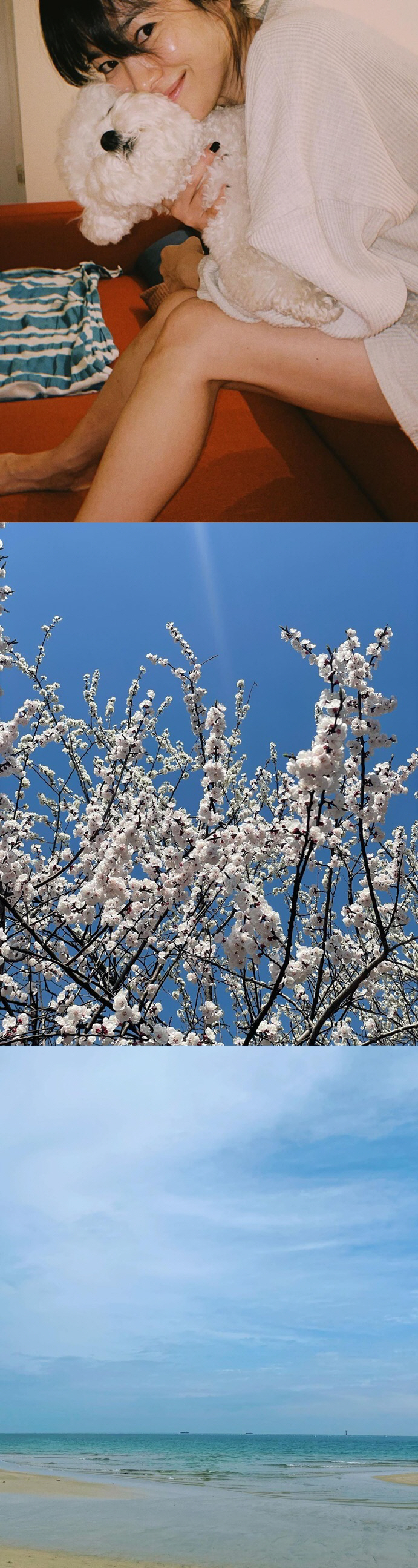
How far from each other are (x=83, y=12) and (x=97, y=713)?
1.82 metres

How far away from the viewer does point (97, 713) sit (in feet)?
8.20

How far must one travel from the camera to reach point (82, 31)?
2342mm

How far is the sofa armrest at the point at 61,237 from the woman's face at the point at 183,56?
0.97ft

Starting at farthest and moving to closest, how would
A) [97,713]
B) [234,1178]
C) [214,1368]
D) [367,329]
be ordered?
[214,1368] < [234,1178] < [97,713] < [367,329]

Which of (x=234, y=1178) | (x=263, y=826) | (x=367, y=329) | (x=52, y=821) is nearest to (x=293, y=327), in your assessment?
(x=367, y=329)

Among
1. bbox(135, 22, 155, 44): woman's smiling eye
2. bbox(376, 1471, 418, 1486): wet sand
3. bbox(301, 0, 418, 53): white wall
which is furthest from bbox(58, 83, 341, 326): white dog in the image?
bbox(376, 1471, 418, 1486): wet sand

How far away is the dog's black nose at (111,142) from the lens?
231 cm

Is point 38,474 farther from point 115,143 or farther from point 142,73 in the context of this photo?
point 142,73

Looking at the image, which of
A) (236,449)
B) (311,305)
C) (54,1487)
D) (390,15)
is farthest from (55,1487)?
(390,15)

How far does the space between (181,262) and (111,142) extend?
339mm

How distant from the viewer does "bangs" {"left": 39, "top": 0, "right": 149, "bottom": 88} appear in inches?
91.4

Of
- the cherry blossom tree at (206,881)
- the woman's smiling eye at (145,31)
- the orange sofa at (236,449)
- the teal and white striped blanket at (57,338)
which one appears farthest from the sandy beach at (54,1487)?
the woman's smiling eye at (145,31)

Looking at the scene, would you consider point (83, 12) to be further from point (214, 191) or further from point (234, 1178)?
point (234, 1178)

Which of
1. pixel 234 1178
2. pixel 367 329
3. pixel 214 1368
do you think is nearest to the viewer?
pixel 367 329
